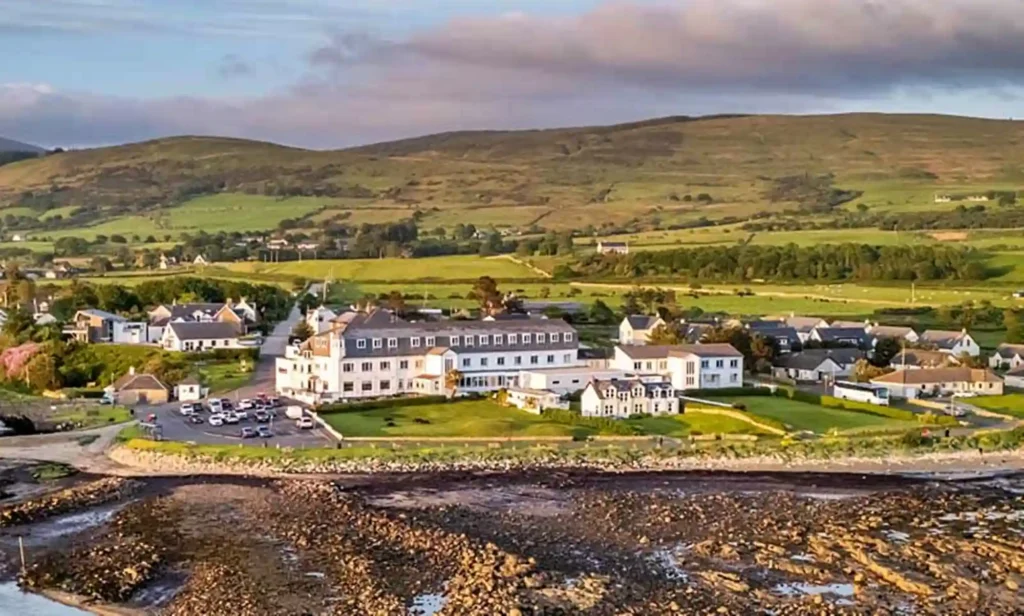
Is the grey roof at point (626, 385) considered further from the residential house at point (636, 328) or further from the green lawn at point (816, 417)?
the residential house at point (636, 328)

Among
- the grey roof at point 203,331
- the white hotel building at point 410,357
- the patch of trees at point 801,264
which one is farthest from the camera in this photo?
the patch of trees at point 801,264

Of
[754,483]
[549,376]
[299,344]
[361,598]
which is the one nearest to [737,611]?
[361,598]

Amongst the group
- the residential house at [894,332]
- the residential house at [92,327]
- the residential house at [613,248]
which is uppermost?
the residential house at [613,248]

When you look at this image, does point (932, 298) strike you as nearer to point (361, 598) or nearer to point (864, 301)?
point (864, 301)

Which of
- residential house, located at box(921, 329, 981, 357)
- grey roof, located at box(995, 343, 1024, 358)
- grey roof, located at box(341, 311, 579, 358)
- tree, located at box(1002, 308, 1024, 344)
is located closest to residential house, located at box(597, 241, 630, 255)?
tree, located at box(1002, 308, 1024, 344)

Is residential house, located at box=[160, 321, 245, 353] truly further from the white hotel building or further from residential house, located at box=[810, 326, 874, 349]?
residential house, located at box=[810, 326, 874, 349]

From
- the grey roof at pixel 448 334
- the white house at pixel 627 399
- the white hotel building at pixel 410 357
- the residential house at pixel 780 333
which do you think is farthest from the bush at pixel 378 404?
the residential house at pixel 780 333
